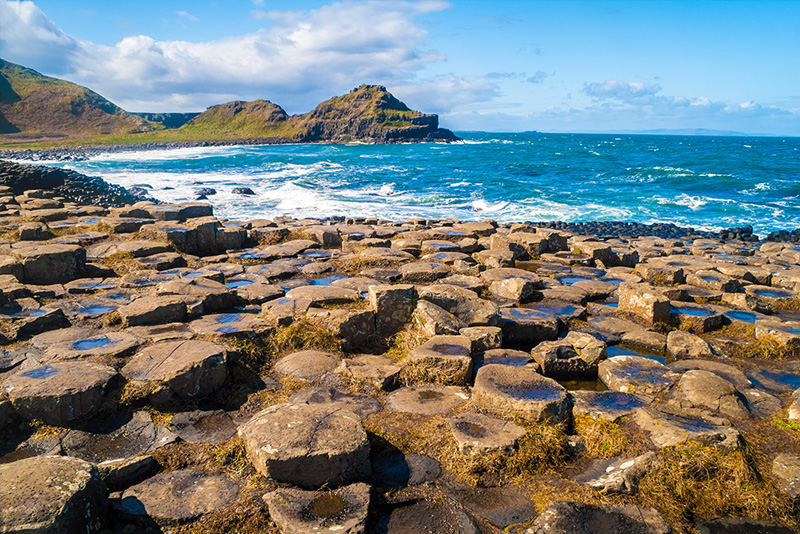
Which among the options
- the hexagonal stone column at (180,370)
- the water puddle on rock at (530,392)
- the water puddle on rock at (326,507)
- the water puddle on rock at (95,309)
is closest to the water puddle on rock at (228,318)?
the hexagonal stone column at (180,370)

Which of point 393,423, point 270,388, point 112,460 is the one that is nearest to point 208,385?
point 270,388

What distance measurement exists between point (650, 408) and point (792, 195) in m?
35.5

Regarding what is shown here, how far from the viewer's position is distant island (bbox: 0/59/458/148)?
10712 centimetres

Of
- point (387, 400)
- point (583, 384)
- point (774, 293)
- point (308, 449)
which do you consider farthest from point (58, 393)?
point (774, 293)

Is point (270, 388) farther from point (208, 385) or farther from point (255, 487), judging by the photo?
point (255, 487)

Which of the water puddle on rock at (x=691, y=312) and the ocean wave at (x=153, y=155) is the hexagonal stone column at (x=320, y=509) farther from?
the ocean wave at (x=153, y=155)

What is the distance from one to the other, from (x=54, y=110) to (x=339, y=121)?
2539 inches

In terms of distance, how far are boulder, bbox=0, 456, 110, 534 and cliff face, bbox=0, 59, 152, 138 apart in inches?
4608

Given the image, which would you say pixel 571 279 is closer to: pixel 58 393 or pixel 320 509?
pixel 320 509

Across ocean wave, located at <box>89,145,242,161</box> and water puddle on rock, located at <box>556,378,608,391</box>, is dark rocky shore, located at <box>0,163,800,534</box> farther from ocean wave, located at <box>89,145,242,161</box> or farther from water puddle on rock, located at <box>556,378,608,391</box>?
ocean wave, located at <box>89,145,242,161</box>

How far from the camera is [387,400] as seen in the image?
4676 mm

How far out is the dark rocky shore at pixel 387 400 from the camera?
3.26m

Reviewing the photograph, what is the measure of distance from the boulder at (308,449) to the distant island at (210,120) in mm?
109273

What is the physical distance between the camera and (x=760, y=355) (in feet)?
19.4
